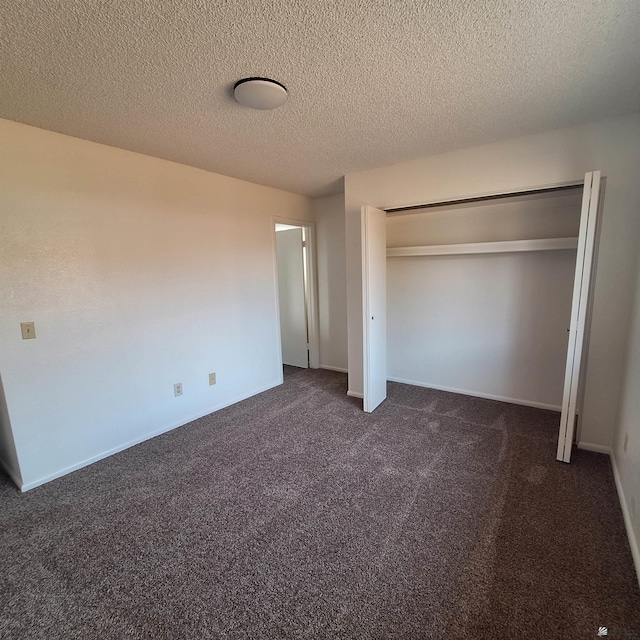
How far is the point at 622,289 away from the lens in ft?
7.63

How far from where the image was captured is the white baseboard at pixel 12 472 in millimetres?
2289

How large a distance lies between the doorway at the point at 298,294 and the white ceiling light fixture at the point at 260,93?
2.54m

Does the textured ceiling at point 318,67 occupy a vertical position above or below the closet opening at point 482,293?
above

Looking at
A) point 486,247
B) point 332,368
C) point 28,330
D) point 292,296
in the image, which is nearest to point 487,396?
point 486,247

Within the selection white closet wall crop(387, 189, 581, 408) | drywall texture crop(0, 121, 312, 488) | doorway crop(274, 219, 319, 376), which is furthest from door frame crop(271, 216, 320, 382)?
white closet wall crop(387, 189, 581, 408)

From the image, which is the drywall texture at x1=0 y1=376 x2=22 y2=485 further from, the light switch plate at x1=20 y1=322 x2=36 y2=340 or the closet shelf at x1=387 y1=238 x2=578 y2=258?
the closet shelf at x1=387 y1=238 x2=578 y2=258

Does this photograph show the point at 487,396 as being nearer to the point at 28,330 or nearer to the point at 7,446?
the point at 28,330

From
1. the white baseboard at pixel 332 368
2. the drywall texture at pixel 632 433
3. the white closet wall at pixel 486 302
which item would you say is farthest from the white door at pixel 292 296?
the drywall texture at pixel 632 433

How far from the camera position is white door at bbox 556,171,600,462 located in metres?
2.12

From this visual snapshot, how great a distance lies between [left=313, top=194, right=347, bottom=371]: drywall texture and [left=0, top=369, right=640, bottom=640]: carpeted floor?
194 centimetres

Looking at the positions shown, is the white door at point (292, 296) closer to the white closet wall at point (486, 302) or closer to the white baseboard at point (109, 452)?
the white closet wall at point (486, 302)

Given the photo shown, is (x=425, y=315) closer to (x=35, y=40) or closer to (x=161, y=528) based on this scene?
(x=161, y=528)

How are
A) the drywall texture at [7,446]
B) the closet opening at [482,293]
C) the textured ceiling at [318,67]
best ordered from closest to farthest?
the textured ceiling at [318,67], the drywall texture at [7,446], the closet opening at [482,293]

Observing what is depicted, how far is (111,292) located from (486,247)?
3450mm
